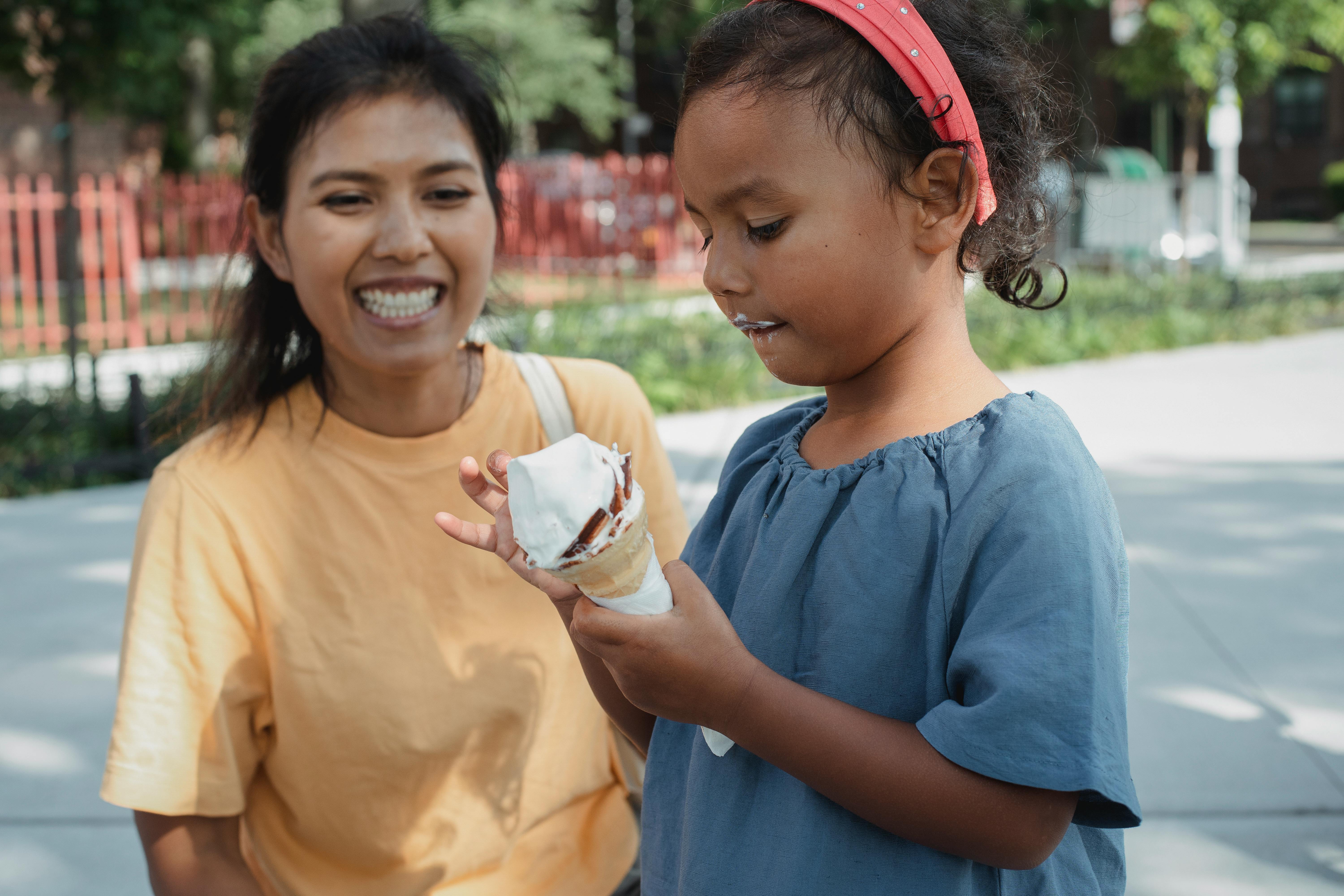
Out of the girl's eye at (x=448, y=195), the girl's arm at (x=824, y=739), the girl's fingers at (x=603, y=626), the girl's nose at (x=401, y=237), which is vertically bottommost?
the girl's arm at (x=824, y=739)

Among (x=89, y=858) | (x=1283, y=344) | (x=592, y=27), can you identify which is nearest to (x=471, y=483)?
(x=89, y=858)

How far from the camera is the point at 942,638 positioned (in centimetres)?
111

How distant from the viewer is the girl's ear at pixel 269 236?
202 centimetres

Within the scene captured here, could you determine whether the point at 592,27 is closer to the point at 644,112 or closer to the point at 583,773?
the point at 644,112

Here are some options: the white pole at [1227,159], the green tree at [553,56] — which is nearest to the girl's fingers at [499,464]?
the white pole at [1227,159]

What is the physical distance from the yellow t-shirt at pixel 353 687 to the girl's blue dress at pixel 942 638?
590 millimetres

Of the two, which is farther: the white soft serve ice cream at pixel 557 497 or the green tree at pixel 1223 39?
the green tree at pixel 1223 39

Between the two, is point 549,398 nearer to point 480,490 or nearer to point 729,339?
point 480,490

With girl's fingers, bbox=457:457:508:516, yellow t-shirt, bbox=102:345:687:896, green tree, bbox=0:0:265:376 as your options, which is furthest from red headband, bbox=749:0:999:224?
green tree, bbox=0:0:265:376

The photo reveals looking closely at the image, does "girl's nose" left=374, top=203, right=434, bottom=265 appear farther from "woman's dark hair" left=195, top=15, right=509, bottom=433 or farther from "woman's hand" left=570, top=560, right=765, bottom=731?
"woman's hand" left=570, top=560, right=765, bottom=731

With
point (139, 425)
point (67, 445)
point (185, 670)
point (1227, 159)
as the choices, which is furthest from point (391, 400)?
point (1227, 159)

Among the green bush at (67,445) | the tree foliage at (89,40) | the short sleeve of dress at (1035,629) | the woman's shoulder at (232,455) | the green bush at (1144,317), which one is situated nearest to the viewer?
the short sleeve of dress at (1035,629)

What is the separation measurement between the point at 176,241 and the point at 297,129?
30.6 feet

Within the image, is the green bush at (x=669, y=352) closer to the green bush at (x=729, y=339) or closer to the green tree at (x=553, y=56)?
the green bush at (x=729, y=339)
